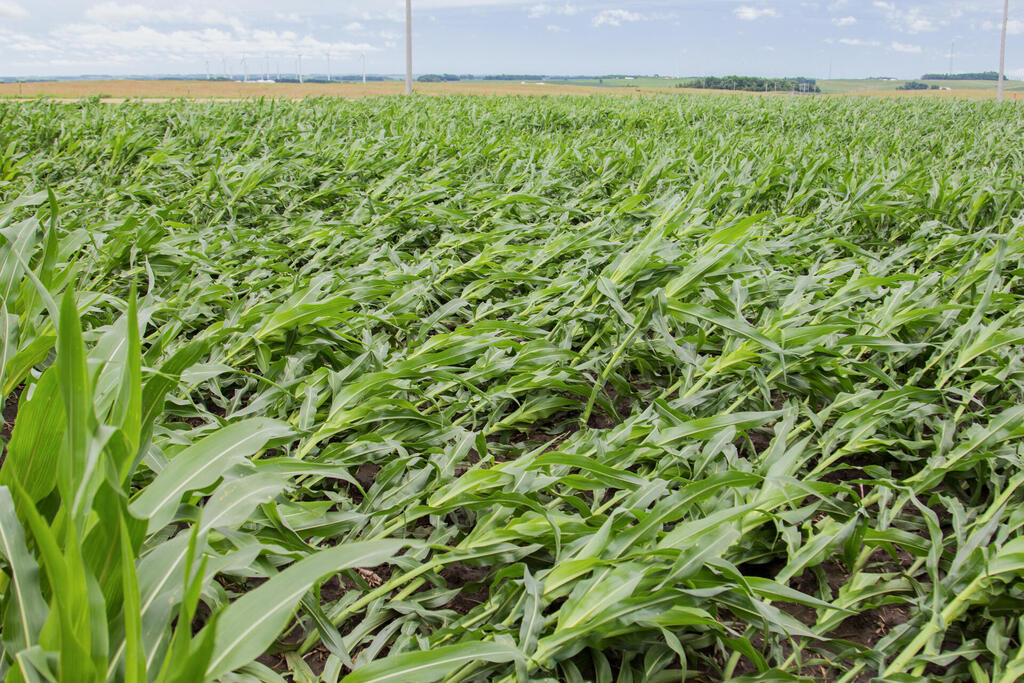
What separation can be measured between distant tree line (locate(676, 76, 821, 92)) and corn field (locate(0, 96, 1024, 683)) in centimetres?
4115

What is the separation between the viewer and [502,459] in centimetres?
183

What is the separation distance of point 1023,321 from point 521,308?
6.00ft

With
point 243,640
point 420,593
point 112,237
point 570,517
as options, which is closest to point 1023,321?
point 570,517

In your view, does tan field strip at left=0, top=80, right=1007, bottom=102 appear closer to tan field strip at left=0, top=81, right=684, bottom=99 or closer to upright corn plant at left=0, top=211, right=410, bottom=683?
tan field strip at left=0, top=81, right=684, bottom=99

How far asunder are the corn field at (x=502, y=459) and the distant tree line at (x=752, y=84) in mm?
41154

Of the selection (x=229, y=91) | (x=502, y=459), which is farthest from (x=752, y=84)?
(x=502, y=459)

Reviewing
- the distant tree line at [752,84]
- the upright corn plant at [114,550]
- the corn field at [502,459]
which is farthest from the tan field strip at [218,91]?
the distant tree line at [752,84]

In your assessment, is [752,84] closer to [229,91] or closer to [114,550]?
[229,91]

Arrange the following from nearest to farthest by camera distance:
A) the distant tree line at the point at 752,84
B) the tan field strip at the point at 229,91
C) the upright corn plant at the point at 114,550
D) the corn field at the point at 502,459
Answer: the upright corn plant at the point at 114,550 → the corn field at the point at 502,459 → the tan field strip at the point at 229,91 → the distant tree line at the point at 752,84

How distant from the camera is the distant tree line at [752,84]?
4134 centimetres

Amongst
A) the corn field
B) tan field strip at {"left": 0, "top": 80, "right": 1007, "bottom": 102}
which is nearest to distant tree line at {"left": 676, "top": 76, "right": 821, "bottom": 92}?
tan field strip at {"left": 0, "top": 80, "right": 1007, "bottom": 102}

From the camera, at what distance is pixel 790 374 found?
2.09 metres

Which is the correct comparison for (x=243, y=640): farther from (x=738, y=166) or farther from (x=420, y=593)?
(x=738, y=166)

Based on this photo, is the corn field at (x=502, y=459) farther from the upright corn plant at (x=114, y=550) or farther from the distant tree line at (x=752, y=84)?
the distant tree line at (x=752, y=84)
